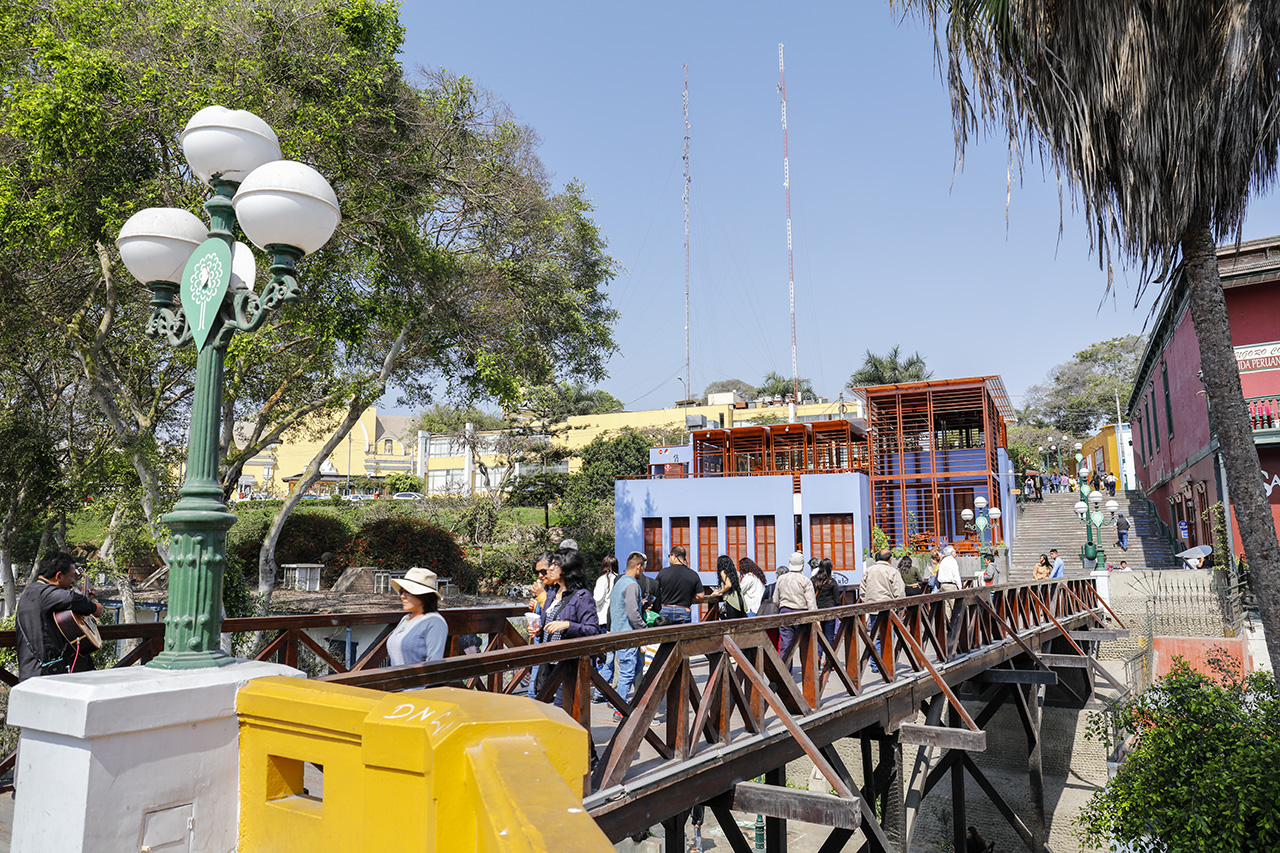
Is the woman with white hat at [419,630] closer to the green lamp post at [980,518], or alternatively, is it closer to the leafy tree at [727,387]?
the green lamp post at [980,518]

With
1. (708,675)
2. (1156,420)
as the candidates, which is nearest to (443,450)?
(1156,420)

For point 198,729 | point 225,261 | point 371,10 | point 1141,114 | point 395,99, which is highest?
point 371,10

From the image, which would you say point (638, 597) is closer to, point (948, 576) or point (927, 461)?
point (948, 576)

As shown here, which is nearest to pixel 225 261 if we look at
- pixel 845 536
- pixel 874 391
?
pixel 845 536

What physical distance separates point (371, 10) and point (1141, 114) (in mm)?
11768

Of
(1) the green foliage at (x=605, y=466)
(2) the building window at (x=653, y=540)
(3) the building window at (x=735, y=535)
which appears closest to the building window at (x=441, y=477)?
(1) the green foliage at (x=605, y=466)

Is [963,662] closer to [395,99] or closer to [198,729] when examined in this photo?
[198,729]

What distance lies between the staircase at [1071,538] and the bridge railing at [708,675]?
61.5 feet

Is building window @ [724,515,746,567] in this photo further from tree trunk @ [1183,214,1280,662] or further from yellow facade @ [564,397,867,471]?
yellow facade @ [564,397,867,471]

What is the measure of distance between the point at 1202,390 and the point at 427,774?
23.7 meters

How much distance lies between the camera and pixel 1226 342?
21.2 feet

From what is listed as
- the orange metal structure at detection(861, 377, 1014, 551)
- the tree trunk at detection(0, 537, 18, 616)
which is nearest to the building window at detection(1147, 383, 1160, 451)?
the orange metal structure at detection(861, 377, 1014, 551)

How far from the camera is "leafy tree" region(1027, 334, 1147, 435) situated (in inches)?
2309

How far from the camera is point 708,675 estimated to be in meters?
6.84
